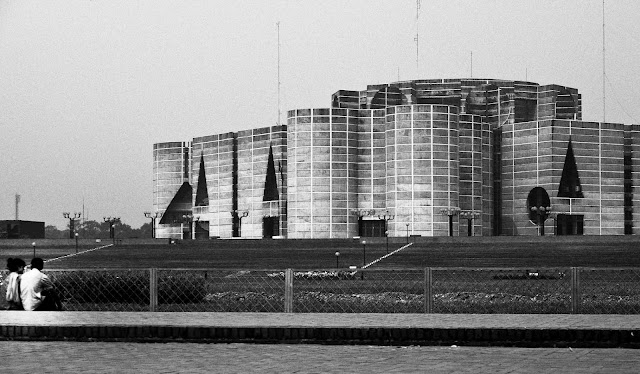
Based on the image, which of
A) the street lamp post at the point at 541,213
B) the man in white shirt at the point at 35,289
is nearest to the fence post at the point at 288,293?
the man in white shirt at the point at 35,289

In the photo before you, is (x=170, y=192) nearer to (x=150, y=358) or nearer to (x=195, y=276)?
(x=195, y=276)

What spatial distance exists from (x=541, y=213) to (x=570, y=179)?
1052cm

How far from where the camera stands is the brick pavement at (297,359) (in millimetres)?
11172

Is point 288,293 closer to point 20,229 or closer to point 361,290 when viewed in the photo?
point 361,290

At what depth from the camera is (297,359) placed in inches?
481

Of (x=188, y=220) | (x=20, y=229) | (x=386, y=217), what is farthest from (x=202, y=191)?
(x=386, y=217)

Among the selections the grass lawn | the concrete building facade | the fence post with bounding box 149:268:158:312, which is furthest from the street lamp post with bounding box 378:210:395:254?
the fence post with bounding box 149:268:158:312

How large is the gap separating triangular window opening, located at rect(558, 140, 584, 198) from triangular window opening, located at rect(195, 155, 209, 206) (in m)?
41.7

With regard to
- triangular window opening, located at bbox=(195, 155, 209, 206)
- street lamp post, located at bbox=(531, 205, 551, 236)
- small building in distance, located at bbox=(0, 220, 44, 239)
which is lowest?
small building in distance, located at bbox=(0, 220, 44, 239)

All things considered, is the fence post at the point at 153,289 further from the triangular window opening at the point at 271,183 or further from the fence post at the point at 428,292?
the triangular window opening at the point at 271,183

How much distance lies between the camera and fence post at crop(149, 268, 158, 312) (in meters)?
19.2

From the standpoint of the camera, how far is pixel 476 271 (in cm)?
1933

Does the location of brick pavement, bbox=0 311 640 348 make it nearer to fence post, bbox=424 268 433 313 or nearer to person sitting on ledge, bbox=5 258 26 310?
fence post, bbox=424 268 433 313

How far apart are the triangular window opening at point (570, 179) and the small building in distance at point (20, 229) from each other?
173ft
